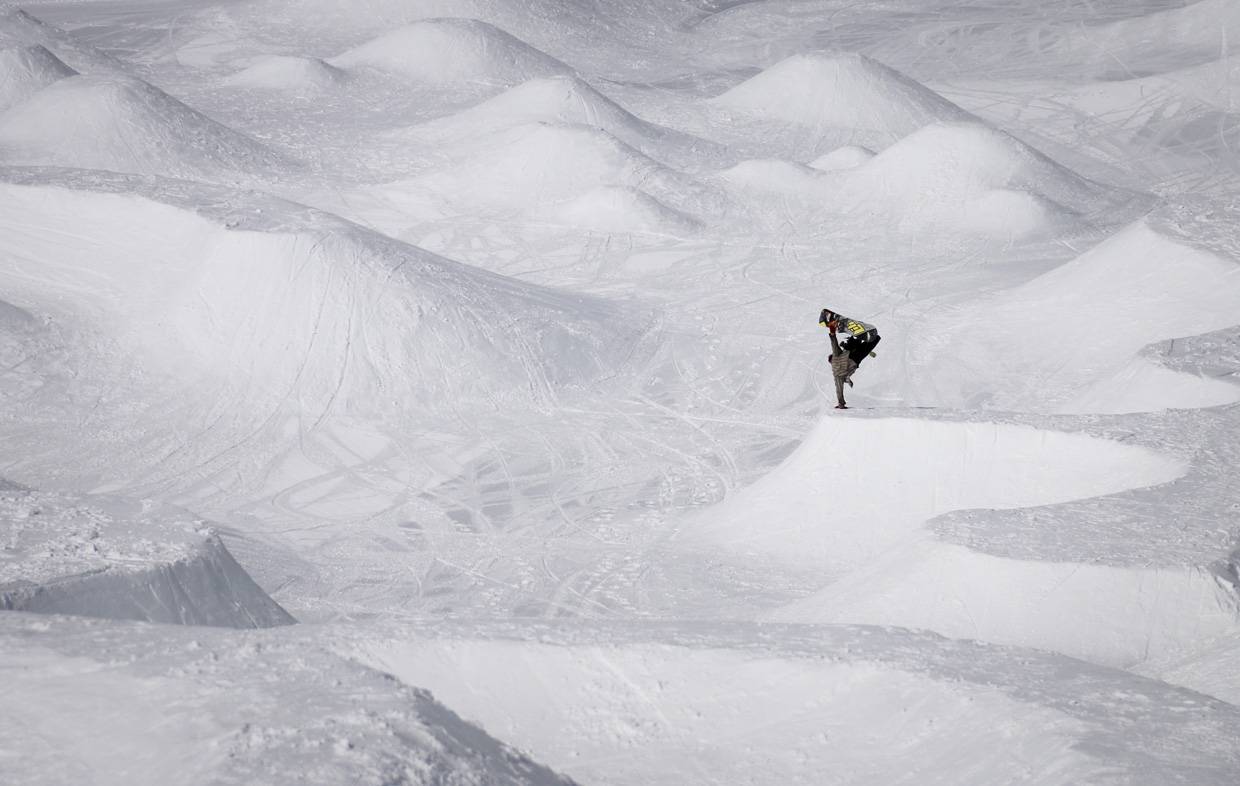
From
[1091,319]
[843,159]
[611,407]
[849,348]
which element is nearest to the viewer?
[849,348]

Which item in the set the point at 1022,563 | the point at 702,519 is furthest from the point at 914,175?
the point at 1022,563

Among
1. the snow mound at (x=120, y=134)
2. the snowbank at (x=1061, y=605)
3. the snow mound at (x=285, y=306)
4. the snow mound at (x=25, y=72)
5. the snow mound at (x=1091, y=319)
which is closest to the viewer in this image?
the snowbank at (x=1061, y=605)

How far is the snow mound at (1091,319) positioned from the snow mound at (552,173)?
6.83 meters

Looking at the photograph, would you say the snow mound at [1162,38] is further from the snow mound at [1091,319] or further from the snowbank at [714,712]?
the snowbank at [714,712]

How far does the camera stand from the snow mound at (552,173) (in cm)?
2328

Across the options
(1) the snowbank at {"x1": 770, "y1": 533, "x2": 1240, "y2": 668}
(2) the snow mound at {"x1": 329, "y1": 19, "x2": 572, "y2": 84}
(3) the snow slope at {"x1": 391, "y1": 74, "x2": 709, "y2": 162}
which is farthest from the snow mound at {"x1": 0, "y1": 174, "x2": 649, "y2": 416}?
(2) the snow mound at {"x1": 329, "y1": 19, "x2": 572, "y2": 84}

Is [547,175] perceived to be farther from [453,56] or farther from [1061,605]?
[1061,605]

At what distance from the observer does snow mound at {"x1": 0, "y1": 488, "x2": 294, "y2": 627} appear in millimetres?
8008

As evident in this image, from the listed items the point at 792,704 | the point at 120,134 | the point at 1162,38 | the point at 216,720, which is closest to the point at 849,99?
the point at 1162,38

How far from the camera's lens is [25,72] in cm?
2617

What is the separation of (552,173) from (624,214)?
Result: 7.31 ft

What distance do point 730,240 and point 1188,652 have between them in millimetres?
14673

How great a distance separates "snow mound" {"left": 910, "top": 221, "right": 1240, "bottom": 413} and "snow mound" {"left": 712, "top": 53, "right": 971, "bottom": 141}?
10657 millimetres

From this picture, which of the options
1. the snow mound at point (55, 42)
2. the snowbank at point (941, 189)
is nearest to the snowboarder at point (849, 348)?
the snowbank at point (941, 189)
